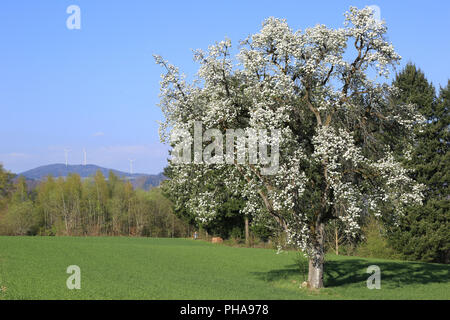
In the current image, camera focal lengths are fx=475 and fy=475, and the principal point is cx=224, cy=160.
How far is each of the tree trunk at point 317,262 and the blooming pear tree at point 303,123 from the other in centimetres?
5

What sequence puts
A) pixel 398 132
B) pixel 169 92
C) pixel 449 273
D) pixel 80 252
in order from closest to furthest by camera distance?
pixel 169 92 < pixel 398 132 < pixel 449 273 < pixel 80 252

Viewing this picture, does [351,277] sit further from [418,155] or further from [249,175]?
[418,155]

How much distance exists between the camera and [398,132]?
986 inches

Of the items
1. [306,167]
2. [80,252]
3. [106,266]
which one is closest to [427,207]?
[306,167]

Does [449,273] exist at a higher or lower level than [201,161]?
lower

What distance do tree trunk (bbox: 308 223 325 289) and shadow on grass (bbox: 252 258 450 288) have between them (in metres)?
3.82

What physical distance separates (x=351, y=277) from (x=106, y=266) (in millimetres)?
17361

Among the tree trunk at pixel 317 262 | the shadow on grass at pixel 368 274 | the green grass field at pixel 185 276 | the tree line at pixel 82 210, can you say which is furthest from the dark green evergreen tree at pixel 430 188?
the tree line at pixel 82 210

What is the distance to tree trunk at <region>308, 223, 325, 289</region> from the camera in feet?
78.9

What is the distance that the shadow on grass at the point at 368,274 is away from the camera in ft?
100

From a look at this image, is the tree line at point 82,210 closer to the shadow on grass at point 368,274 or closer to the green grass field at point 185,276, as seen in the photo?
the green grass field at point 185,276

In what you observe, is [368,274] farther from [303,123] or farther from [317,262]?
[303,123]

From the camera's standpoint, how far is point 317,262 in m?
24.1

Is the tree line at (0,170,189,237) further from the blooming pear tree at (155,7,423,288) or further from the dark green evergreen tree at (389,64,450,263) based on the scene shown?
the blooming pear tree at (155,7,423,288)
